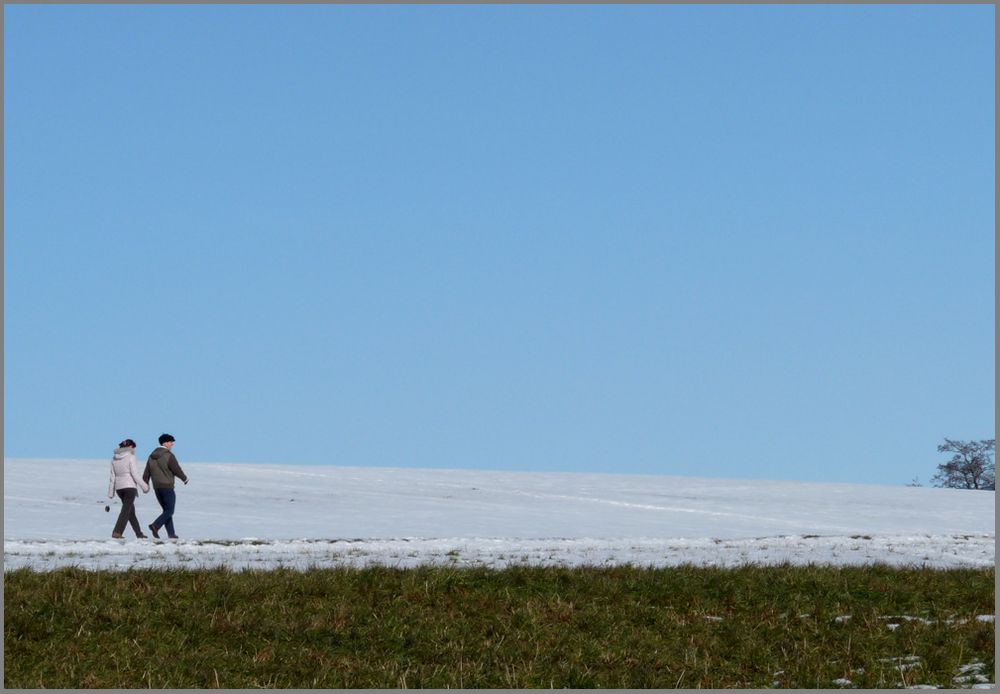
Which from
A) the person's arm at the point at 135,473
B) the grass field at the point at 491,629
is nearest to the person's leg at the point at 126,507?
the person's arm at the point at 135,473

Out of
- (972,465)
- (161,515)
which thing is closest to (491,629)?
(161,515)

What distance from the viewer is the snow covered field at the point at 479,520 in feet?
59.8

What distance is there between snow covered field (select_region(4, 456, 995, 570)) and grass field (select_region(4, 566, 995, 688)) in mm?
2125

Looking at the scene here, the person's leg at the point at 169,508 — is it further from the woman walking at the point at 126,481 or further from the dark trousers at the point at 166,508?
the woman walking at the point at 126,481

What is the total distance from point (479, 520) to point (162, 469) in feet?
27.1

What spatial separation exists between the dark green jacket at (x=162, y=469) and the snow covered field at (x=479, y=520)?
3.94 feet

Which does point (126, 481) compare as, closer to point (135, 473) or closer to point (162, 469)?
point (135, 473)

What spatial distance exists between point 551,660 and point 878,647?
3.19 m

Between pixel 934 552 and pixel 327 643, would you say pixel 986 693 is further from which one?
pixel 934 552

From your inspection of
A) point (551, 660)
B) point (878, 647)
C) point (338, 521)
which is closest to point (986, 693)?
point (878, 647)

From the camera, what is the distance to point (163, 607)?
12828mm

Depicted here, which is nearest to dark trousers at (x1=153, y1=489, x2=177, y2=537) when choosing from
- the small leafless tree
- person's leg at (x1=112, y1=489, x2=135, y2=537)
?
person's leg at (x1=112, y1=489, x2=135, y2=537)

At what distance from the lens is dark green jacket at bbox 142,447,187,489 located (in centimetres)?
2338

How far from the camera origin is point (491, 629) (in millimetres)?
12352
